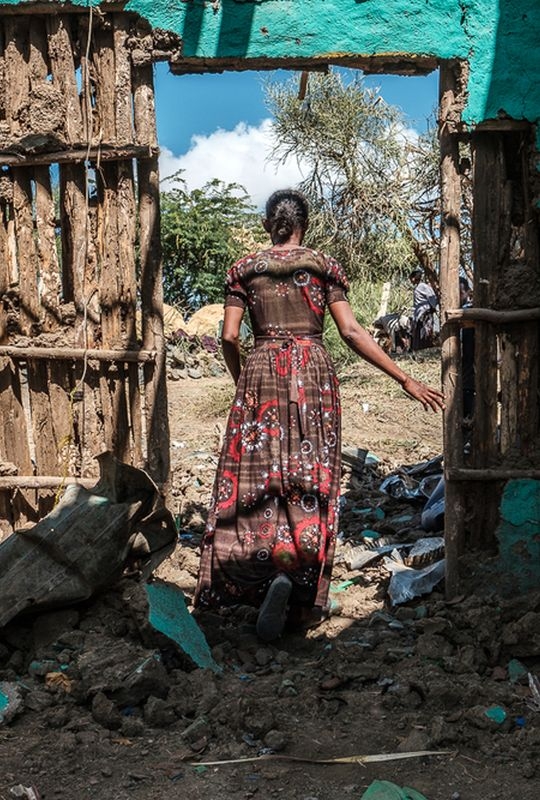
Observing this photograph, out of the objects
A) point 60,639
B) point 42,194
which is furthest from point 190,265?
point 60,639

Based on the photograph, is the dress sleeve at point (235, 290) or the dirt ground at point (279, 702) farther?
the dress sleeve at point (235, 290)

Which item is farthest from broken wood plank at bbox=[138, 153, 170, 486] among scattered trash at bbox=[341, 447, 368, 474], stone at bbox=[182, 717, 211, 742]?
scattered trash at bbox=[341, 447, 368, 474]

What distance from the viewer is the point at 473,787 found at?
2.61 meters

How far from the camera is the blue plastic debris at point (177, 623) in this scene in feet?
11.4

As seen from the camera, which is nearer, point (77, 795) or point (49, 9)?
point (77, 795)

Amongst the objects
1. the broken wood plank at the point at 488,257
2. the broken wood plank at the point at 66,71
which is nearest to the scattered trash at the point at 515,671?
the broken wood plank at the point at 488,257

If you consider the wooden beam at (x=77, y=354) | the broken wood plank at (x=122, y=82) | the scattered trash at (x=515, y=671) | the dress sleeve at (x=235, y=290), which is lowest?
the scattered trash at (x=515, y=671)

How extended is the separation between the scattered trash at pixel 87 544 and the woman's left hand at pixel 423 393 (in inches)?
49.3

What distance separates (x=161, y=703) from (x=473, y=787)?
1080mm

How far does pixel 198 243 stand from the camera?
1981cm

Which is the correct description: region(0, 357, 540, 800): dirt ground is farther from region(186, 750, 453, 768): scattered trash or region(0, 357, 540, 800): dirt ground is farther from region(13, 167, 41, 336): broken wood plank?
region(13, 167, 41, 336): broken wood plank

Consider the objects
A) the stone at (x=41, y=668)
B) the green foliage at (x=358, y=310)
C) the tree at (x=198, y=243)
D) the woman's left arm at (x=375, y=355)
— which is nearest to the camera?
the stone at (x=41, y=668)

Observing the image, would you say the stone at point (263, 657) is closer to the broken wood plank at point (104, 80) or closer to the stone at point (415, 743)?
the stone at point (415, 743)

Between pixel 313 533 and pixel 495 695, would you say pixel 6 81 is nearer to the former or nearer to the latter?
pixel 313 533
